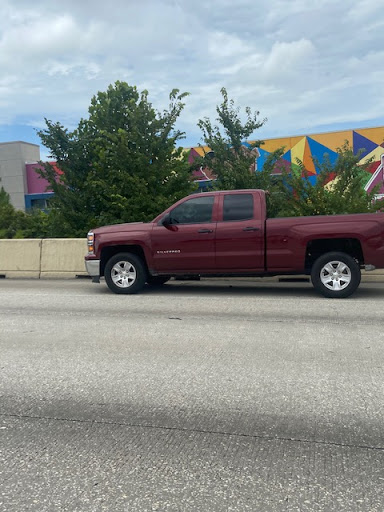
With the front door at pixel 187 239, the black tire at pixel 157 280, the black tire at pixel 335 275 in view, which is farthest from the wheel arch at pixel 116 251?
the black tire at pixel 335 275

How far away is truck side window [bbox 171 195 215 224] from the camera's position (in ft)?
31.0

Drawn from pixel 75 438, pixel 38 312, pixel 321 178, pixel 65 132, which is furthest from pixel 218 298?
pixel 65 132

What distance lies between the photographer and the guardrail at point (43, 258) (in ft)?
Result: 42.8

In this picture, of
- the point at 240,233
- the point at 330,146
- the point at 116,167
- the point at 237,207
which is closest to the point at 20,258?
the point at 116,167

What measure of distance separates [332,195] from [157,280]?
19.9ft

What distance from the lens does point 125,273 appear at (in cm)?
982

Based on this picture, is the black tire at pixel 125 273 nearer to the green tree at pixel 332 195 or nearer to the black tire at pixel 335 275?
the black tire at pixel 335 275

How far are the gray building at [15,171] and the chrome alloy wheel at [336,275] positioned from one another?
31967mm

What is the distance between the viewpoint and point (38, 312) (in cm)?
811

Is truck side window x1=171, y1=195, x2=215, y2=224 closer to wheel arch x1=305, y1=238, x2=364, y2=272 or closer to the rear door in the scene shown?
the rear door

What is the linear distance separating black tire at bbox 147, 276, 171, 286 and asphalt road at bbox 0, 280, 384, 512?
124 inches

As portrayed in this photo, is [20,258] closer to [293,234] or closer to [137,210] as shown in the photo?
[137,210]

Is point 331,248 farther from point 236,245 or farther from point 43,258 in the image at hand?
point 43,258

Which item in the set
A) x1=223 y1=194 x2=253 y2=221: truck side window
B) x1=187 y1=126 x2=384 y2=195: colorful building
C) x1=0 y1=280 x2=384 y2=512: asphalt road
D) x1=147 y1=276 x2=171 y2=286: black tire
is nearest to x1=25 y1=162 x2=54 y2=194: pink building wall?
→ x1=187 y1=126 x2=384 y2=195: colorful building
